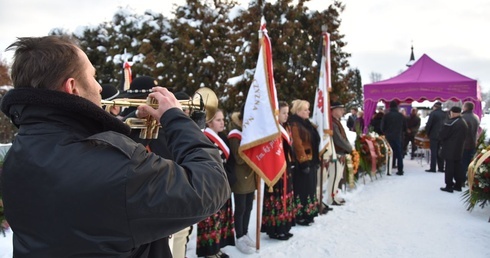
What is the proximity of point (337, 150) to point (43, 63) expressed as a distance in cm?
624

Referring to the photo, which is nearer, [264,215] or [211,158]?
[211,158]

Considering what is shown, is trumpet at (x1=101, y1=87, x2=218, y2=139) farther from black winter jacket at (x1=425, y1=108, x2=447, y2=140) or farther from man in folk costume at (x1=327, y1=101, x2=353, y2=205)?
black winter jacket at (x1=425, y1=108, x2=447, y2=140)

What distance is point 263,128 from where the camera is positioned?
4609mm

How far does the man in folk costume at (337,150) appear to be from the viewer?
6.80m

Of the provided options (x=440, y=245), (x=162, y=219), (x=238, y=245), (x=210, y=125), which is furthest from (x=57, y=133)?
(x=440, y=245)

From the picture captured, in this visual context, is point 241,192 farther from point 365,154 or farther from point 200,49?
point 200,49

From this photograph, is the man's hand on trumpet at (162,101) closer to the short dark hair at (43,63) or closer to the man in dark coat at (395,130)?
the short dark hair at (43,63)

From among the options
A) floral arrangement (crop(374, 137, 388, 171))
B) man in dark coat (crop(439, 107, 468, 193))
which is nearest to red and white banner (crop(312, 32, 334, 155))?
man in dark coat (crop(439, 107, 468, 193))

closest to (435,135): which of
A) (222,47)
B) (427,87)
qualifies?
(427,87)

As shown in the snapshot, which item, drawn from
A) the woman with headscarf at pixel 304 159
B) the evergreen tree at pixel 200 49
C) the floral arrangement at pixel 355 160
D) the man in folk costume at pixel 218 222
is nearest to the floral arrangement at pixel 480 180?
the floral arrangement at pixel 355 160

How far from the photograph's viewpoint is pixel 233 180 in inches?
174

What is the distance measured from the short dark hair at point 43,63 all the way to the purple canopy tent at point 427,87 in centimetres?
1286

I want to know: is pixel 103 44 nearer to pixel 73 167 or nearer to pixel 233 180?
pixel 233 180

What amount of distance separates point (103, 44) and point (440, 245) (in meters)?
17.6
